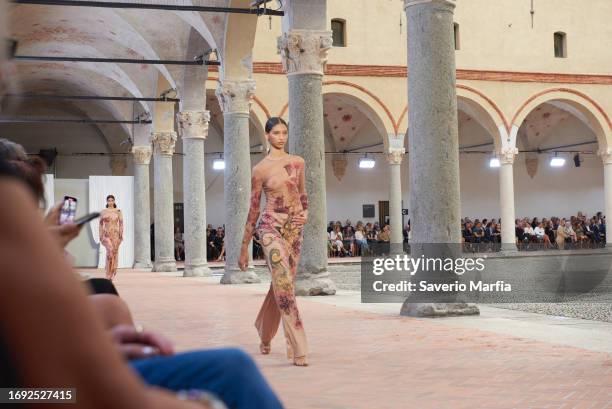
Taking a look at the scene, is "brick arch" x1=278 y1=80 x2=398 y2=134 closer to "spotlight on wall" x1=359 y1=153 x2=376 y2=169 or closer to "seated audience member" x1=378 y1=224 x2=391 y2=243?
"seated audience member" x1=378 y1=224 x2=391 y2=243

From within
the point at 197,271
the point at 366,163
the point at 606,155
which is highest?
the point at 366,163

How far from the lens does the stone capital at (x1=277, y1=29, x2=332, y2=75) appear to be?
11.2 meters

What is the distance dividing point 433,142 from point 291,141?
3317mm

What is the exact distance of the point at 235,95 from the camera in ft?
49.3

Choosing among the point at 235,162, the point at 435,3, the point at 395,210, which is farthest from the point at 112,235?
the point at 395,210

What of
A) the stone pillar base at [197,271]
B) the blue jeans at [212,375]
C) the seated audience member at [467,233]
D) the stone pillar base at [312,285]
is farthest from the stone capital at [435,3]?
the seated audience member at [467,233]

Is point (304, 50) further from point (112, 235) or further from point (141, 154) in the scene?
point (141, 154)

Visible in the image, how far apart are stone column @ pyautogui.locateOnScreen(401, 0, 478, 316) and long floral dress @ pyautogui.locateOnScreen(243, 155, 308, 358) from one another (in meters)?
2.33

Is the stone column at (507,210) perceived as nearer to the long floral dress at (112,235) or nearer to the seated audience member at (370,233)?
the seated audience member at (370,233)

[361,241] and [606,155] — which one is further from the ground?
[606,155]

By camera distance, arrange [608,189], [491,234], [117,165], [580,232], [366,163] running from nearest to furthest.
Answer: [608,189] → [491,234] → [366,163] → [580,232] → [117,165]

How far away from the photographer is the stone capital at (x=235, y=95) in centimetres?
1502

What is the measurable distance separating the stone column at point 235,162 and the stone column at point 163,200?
6.14m

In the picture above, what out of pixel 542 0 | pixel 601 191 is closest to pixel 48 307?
pixel 542 0
